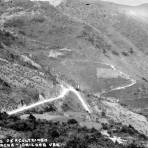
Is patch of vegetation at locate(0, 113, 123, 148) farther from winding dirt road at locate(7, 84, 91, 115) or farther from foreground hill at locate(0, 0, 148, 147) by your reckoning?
winding dirt road at locate(7, 84, 91, 115)

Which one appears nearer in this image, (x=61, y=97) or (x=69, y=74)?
(x=61, y=97)

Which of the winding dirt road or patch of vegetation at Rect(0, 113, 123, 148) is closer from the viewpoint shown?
patch of vegetation at Rect(0, 113, 123, 148)

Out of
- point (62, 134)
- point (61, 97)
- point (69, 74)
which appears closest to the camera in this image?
point (62, 134)

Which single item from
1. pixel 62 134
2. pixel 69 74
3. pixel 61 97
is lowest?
pixel 69 74

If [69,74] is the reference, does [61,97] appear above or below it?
above

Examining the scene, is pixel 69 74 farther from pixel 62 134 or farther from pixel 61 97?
pixel 62 134

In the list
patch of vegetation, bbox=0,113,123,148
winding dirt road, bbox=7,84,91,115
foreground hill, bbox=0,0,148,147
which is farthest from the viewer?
foreground hill, bbox=0,0,148,147

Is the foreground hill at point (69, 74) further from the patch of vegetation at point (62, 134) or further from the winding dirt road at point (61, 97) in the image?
the patch of vegetation at point (62, 134)

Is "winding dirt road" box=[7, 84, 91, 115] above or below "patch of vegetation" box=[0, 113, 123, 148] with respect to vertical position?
below

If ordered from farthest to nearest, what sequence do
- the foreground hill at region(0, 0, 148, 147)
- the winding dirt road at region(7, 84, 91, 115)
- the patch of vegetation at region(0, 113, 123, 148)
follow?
the foreground hill at region(0, 0, 148, 147) → the winding dirt road at region(7, 84, 91, 115) → the patch of vegetation at region(0, 113, 123, 148)

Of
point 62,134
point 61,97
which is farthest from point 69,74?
point 62,134

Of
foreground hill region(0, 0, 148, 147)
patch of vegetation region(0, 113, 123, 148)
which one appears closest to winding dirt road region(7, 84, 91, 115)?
foreground hill region(0, 0, 148, 147)

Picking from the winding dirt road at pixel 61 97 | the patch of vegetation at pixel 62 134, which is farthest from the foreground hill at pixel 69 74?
the patch of vegetation at pixel 62 134

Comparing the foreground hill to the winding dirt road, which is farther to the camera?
the foreground hill
